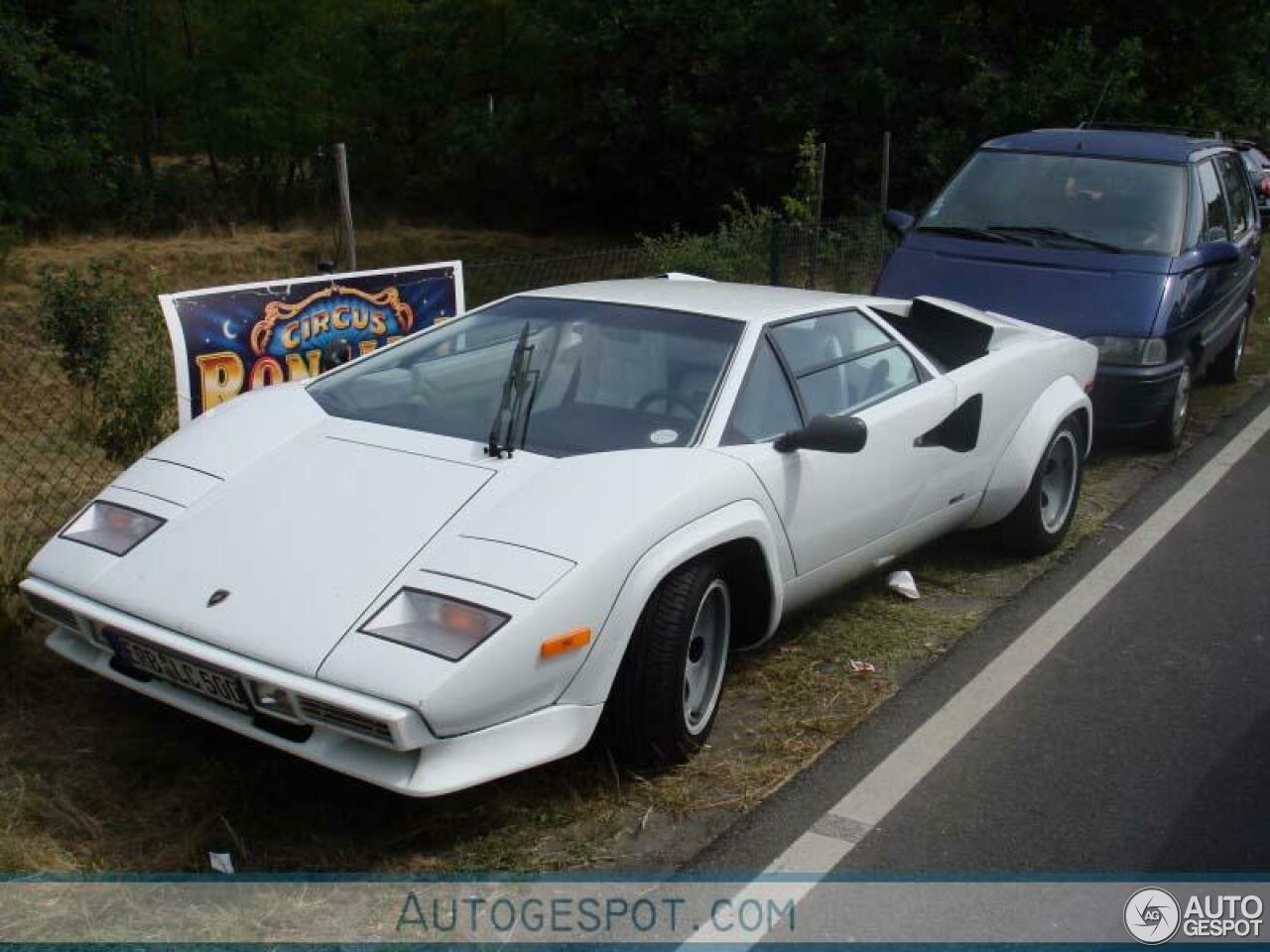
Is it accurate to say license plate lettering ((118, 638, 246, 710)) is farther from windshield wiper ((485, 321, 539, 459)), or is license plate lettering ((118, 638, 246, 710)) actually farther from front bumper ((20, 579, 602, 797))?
windshield wiper ((485, 321, 539, 459))

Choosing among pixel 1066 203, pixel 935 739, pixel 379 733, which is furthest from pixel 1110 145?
pixel 379 733

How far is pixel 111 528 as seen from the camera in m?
3.98

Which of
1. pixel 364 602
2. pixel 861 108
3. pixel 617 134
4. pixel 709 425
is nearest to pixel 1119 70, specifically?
pixel 861 108

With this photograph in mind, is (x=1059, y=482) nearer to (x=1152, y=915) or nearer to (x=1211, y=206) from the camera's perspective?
(x=1152, y=915)

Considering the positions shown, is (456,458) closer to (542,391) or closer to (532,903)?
(542,391)

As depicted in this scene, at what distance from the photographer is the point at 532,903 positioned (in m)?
3.35

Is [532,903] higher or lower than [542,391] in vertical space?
lower

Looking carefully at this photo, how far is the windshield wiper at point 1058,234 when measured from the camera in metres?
8.11

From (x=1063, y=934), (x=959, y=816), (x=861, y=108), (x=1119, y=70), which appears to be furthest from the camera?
(x=861, y=108)

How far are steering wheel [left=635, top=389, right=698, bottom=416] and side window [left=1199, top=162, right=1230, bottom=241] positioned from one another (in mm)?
5498

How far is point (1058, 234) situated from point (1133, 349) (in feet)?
3.53

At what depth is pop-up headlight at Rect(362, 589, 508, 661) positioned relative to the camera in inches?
130

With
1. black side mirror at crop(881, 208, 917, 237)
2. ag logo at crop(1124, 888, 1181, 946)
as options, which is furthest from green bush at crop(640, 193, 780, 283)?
ag logo at crop(1124, 888, 1181, 946)

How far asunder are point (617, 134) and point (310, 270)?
6.53m
